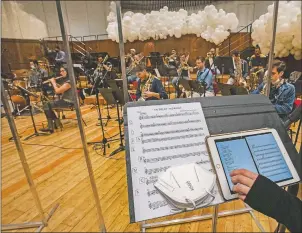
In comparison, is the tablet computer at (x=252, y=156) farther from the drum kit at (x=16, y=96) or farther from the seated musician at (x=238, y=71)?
the drum kit at (x=16, y=96)

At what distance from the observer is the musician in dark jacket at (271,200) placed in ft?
1.91

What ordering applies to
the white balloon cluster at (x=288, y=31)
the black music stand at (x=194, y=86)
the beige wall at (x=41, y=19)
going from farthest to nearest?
the beige wall at (x=41, y=19)
the black music stand at (x=194, y=86)
the white balloon cluster at (x=288, y=31)

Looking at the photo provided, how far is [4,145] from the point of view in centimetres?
355

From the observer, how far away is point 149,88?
345 centimetres

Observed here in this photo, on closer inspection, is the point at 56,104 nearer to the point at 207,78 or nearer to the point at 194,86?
the point at 194,86

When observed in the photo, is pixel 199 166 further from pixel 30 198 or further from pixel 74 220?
pixel 30 198

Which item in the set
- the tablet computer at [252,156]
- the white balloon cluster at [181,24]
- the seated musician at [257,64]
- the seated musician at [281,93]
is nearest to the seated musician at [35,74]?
the white balloon cluster at [181,24]

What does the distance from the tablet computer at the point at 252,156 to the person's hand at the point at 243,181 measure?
10 cm

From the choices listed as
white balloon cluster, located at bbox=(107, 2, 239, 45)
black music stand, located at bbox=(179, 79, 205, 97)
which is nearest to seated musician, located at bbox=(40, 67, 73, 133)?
black music stand, located at bbox=(179, 79, 205, 97)

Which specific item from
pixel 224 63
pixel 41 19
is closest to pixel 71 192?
pixel 224 63

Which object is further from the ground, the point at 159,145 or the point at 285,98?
the point at 159,145

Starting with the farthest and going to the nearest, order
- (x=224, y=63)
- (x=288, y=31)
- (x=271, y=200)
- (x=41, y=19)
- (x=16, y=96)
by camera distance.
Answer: (x=41, y=19) → (x=224, y=63) → (x=16, y=96) → (x=288, y=31) → (x=271, y=200)

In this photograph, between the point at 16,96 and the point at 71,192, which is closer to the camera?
the point at 71,192

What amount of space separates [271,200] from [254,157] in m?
0.25
